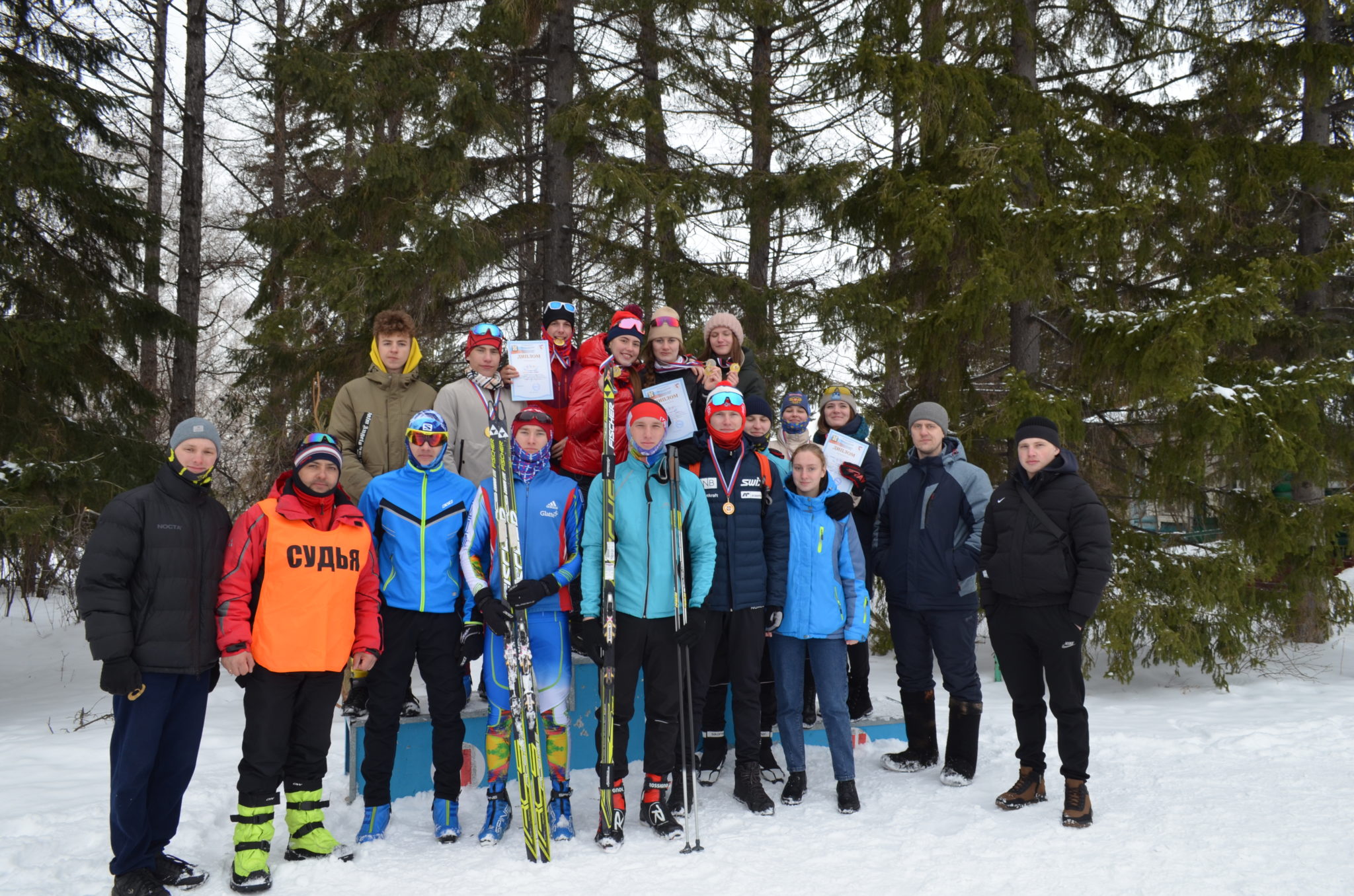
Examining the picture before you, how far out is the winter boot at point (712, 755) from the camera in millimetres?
4750

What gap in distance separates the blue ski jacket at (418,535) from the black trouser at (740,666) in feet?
4.00

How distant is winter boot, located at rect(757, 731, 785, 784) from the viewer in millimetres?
4797

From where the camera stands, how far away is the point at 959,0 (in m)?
7.49

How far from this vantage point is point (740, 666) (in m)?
4.29

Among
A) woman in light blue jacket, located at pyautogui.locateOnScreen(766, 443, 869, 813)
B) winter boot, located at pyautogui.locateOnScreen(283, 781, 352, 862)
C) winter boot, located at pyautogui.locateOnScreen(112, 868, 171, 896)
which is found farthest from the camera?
woman in light blue jacket, located at pyautogui.locateOnScreen(766, 443, 869, 813)

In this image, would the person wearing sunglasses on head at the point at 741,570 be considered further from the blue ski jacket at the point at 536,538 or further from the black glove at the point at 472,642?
the black glove at the point at 472,642

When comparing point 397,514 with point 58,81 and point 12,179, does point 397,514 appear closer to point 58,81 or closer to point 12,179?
point 12,179

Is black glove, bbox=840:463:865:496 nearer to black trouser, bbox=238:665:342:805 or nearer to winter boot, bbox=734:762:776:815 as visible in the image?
winter boot, bbox=734:762:776:815

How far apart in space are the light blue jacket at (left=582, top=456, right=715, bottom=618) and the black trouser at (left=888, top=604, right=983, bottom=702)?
55.2 inches

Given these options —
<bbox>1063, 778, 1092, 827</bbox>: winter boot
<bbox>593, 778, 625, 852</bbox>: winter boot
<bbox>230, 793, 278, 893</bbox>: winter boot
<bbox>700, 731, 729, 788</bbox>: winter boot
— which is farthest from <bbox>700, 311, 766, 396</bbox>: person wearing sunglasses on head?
<bbox>230, 793, 278, 893</bbox>: winter boot

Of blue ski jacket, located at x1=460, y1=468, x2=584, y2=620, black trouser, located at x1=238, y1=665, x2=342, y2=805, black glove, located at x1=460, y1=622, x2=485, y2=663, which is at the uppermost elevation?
blue ski jacket, located at x1=460, y1=468, x2=584, y2=620

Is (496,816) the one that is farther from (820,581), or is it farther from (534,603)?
(820,581)

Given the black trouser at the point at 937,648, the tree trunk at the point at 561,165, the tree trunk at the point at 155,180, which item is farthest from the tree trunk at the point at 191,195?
the black trouser at the point at 937,648

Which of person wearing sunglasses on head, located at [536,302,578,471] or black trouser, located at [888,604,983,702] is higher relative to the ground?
person wearing sunglasses on head, located at [536,302,578,471]
